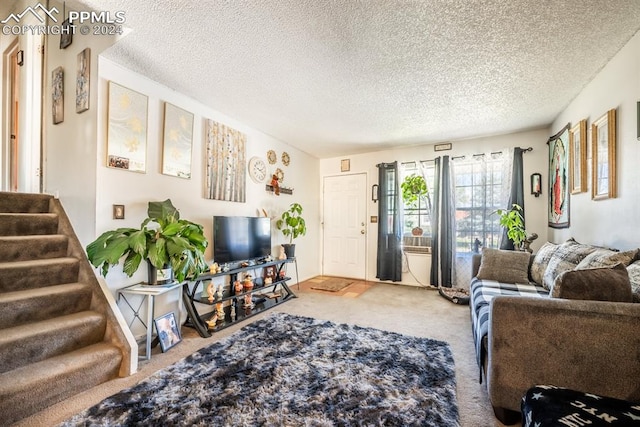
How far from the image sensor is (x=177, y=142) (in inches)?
113

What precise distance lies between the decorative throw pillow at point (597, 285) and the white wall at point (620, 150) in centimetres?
85

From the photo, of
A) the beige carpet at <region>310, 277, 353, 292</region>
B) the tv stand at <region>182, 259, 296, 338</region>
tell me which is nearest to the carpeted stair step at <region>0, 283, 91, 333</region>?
the tv stand at <region>182, 259, 296, 338</region>

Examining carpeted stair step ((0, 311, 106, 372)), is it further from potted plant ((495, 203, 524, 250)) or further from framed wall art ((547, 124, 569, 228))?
framed wall art ((547, 124, 569, 228))

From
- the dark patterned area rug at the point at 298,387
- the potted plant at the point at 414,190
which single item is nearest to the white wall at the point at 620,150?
the dark patterned area rug at the point at 298,387

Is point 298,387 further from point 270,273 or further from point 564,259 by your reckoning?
point 564,259

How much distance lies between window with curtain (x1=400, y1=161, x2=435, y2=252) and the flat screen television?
8.03ft

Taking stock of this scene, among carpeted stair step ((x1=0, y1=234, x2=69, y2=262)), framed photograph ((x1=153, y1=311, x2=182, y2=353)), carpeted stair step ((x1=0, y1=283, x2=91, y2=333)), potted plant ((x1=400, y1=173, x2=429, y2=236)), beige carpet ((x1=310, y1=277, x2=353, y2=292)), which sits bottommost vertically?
beige carpet ((x1=310, y1=277, x2=353, y2=292))

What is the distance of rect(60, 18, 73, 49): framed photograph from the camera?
2590 millimetres

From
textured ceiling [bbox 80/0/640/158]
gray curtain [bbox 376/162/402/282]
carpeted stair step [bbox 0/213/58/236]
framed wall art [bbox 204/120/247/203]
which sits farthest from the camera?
gray curtain [bbox 376/162/402/282]

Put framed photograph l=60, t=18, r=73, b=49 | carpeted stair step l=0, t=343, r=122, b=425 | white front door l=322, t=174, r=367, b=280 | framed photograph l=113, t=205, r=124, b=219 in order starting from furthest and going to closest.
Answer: white front door l=322, t=174, r=367, b=280 → framed photograph l=60, t=18, r=73, b=49 → framed photograph l=113, t=205, r=124, b=219 → carpeted stair step l=0, t=343, r=122, b=425

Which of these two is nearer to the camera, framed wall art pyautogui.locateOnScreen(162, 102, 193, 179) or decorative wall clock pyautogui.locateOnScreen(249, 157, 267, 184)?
framed wall art pyautogui.locateOnScreen(162, 102, 193, 179)

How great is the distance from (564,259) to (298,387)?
90.9 inches

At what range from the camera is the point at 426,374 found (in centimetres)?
192

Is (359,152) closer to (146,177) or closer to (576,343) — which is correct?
(146,177)
